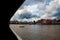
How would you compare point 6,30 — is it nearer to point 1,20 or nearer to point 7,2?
point 1,20

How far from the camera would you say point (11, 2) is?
21.8 feet

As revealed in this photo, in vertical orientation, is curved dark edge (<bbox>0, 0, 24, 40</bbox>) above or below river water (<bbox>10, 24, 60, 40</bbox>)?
above

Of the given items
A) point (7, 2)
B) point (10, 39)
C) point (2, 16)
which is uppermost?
point (7, 2)

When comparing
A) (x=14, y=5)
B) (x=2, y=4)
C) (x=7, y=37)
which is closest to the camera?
(x=2, y=4)

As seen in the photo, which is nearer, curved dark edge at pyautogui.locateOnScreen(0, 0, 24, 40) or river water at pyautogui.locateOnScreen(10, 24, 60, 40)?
curved dark edge at pyautogui.locateOnScreen(0, 0, 24, 40)

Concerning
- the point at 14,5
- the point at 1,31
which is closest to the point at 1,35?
the point at 1,31

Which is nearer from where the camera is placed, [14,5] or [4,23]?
[14,5]

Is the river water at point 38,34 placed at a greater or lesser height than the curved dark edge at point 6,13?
lesser

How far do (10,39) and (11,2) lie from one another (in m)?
1.84

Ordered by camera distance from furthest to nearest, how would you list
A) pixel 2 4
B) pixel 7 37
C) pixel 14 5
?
pixel 7 37, pixel 14 5, pixel 2 4

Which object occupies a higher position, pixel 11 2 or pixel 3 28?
pixel 11 2

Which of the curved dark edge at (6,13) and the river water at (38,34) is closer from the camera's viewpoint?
the curved dark edge at (6,13)

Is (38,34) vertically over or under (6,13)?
under

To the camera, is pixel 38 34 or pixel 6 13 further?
pixel 38 34
